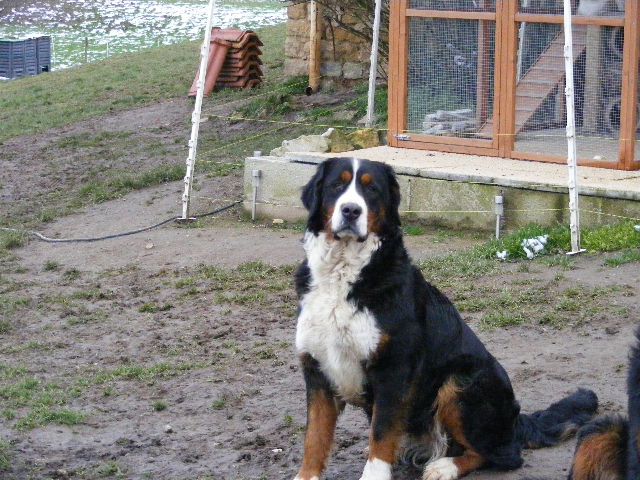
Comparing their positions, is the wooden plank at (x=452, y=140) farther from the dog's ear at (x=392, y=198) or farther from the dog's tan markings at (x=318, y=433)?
the dog's tan markings at (x=318, y=433)

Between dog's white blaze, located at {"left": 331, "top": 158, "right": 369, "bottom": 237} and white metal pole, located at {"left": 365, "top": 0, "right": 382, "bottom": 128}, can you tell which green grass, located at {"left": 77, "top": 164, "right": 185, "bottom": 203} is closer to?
white metal pole, located at {"left": 365, "top": 0, "right": 382, "bottom": 128}

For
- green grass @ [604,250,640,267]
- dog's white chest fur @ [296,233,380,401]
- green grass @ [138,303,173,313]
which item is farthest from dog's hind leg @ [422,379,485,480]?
green grass @ [138,303,173,313]

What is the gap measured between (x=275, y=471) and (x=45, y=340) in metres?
3.42

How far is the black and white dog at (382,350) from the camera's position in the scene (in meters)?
5.03

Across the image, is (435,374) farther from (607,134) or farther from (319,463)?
(607,134)

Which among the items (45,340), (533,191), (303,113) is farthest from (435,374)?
(303,113)

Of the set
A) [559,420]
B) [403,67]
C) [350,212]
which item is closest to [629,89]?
[403,67]

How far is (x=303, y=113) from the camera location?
55.3 ft

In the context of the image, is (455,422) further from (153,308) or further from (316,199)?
(153,308)

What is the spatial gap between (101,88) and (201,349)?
49.3ft

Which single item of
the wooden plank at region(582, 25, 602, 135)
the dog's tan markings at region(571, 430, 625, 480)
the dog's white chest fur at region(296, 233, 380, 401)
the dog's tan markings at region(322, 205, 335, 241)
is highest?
the wooden plank at region(582, 25, 602, 135)

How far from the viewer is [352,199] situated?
5.11m

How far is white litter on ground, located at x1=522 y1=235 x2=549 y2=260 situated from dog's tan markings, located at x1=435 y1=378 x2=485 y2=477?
4.45 metres

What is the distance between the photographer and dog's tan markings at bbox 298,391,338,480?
17.0 feet
